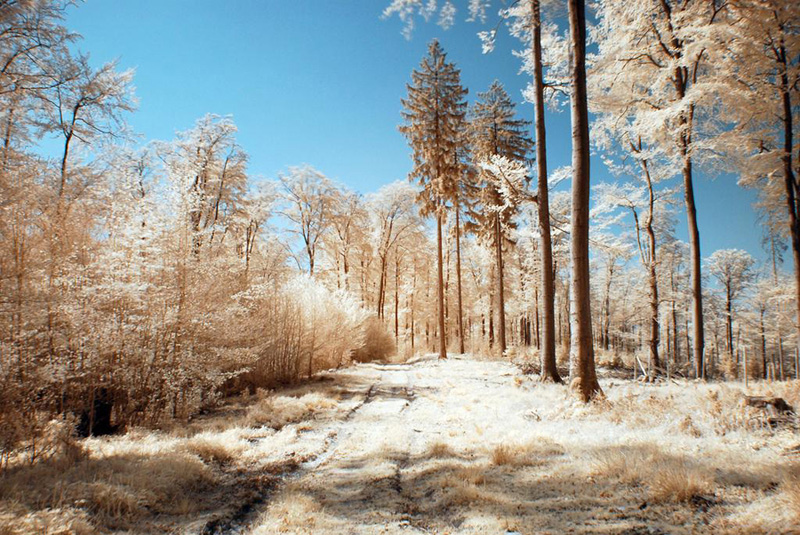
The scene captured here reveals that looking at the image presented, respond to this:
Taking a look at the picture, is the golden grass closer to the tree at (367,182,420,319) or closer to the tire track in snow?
the tire track in snow

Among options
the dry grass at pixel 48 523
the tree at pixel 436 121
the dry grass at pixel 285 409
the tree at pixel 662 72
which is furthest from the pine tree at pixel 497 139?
the dry grass at pixel 48 523

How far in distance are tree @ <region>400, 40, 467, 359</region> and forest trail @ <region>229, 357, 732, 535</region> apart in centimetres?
1235

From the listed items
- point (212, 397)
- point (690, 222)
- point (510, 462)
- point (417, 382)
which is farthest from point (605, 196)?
point (212, 397)

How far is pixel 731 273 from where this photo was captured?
96.8ft

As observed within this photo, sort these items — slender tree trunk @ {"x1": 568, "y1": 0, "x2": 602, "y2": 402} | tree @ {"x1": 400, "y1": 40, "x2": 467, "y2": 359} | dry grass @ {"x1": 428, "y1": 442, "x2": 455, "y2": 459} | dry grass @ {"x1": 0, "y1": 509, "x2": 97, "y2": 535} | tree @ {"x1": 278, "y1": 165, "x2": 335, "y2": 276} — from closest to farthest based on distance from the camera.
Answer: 1. dry grass @ {"x1": 0, "y1": 509, "x2": 97, "y2": 535}
2. dry grass @ {"x1": 428, "y1": 442, "x2": 455, "y2": 459}
3. slender tree trunk @ {"x1": 568, "y1": 0, "x2": 602, "y2": 402}
4. tree @ {"x1": 400, "y1": 40, "x2": 467, "y2": 359}
5. tree @ {"x1": 278, "y1": 165, "x2": 335, "y2": 276}

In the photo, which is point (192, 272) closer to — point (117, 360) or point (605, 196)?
point (117, 360)

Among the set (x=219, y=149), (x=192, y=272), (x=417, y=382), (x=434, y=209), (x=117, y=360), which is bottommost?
(x=417, y=382)

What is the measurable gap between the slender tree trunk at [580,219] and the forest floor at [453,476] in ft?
1.97

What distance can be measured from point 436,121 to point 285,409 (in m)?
15.4

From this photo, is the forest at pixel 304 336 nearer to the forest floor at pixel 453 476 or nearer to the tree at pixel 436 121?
the forest floor at pixel 453 476

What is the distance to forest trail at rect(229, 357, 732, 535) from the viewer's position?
259cm

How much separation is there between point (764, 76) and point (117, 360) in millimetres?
14011

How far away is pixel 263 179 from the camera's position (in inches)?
829

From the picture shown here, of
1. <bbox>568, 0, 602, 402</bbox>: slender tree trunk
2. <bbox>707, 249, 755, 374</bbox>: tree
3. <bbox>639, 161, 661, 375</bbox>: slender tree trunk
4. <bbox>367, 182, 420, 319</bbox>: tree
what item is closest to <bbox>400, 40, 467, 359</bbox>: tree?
<bbox>367, 182, 420, 319</bbox>: tree
